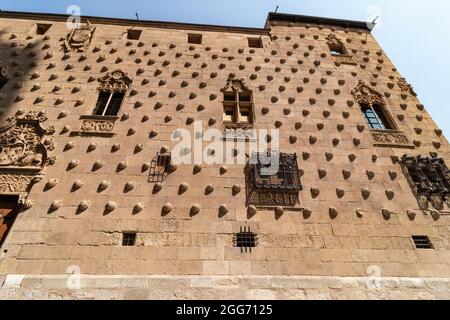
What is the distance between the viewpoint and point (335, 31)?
1163 cm

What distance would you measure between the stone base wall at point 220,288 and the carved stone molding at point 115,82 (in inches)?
218

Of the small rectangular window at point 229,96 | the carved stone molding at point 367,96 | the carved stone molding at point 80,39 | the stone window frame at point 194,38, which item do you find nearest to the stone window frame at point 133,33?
the carved stone molding at point 80,39

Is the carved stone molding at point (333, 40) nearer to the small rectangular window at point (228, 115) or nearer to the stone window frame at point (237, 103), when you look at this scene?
the stone window frame at point (237, 103)

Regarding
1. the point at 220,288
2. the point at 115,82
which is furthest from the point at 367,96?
the point at 115,82

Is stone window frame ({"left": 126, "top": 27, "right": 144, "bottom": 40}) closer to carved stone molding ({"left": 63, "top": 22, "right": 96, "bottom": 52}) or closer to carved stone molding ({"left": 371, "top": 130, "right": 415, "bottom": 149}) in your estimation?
carved stone molding ({"left": 63, "top": 22, "right": 96, "bottom": 52})

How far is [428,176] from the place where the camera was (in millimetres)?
6746

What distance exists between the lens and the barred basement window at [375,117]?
26.6 feet

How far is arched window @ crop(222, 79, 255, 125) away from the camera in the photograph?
25.7ft

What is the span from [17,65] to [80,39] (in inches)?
86.5

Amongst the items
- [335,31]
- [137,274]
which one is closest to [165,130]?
[137,274]

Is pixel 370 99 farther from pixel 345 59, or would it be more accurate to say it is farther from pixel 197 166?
pixel 197 166
